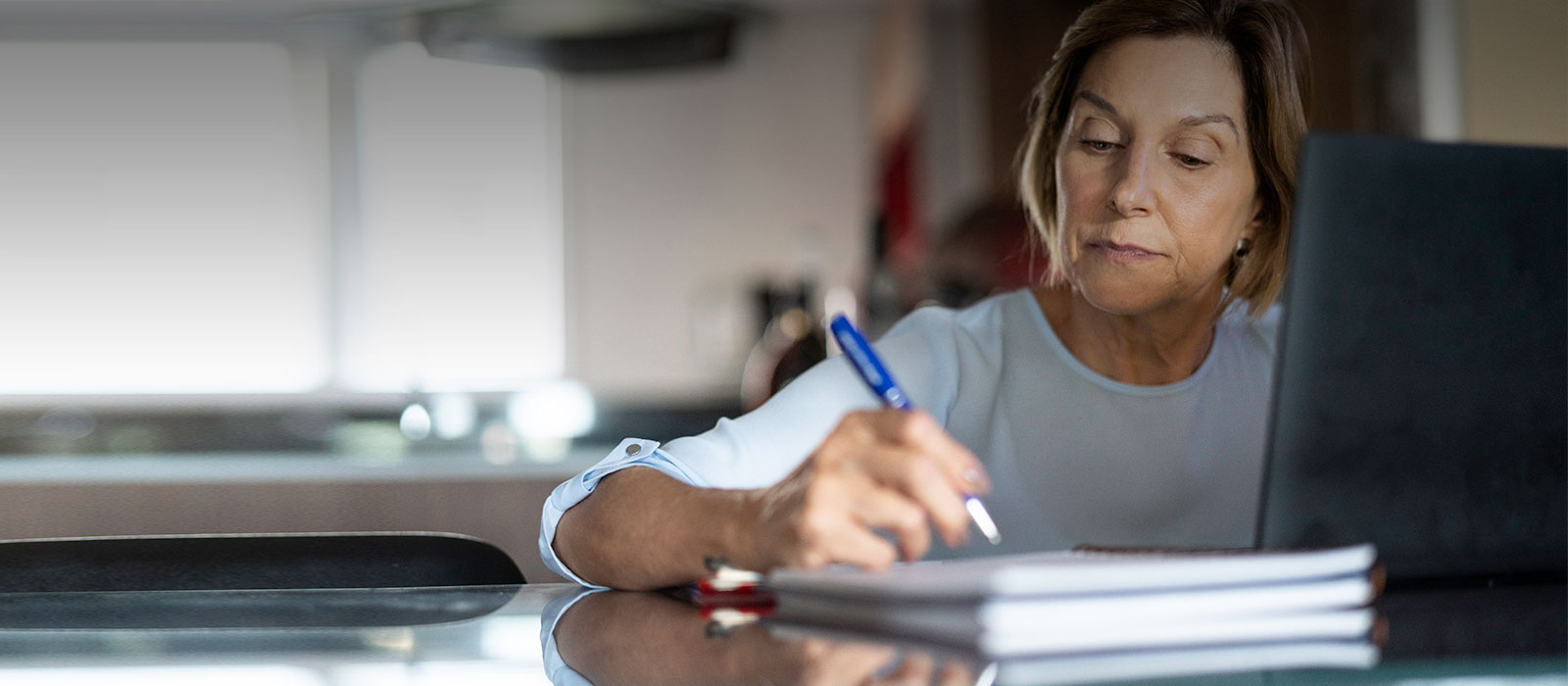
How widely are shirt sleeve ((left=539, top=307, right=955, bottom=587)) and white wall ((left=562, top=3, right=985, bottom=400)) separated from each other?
453 cm

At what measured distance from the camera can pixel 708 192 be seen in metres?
5.78

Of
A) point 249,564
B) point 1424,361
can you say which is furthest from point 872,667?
point 249,564

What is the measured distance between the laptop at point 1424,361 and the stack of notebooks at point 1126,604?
0.06 meters

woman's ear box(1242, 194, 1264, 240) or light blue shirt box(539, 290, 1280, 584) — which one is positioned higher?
woman's ear box(1242, 194, 1264, 240)

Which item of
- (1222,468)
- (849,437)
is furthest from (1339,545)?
(1222,468)

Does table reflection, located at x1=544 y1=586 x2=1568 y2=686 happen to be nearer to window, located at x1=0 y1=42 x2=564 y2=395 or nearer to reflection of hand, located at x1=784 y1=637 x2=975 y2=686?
reflection of hand, located at x1=784 y1=637 x2=975 y2=686

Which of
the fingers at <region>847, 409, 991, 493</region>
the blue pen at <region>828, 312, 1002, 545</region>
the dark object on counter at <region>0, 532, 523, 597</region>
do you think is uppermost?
the blue pen at <region>828, 312, 1002, 545</region>

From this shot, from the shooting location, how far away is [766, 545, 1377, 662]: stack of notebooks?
1.74ft

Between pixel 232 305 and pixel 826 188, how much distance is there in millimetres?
2554

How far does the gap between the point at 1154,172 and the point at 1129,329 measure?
0.16 m

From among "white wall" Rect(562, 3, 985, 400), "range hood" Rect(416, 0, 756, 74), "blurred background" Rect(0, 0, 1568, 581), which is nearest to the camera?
"range hood" Rect(416, 0, 756, 74)

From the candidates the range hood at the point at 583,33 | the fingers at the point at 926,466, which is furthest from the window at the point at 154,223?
the fingers at the point at 926,466

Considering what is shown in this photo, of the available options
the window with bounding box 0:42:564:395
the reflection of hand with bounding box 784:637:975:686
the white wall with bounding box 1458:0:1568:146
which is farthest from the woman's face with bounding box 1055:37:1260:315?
the window with bounding box 0:42:564:395

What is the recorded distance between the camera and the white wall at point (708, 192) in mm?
5738
